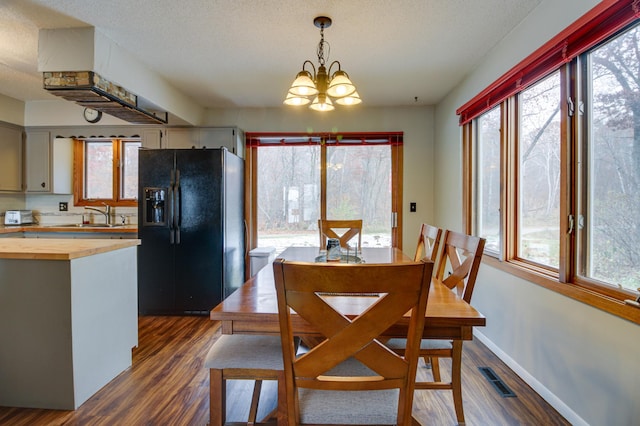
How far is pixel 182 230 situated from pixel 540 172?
309 cm

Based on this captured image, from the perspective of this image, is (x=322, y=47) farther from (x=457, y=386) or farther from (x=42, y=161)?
(x=42, y=161)

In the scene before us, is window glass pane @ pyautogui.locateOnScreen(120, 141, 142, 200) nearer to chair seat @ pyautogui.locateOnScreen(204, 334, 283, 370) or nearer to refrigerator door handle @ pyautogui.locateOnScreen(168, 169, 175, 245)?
refrigerator door handle @ pyautogui.locateOnScreen(168, 169, 175, 245)

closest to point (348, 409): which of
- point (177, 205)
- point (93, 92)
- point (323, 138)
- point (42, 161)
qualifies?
point (93, 92)

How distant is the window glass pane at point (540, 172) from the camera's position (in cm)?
199

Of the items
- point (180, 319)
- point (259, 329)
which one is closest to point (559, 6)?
point (259, 329)

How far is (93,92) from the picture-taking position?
7.95 ft

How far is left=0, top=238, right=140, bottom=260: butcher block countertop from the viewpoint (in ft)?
5.86

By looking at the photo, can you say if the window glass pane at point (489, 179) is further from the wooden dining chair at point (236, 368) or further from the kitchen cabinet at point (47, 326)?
the kitchen cabinet at point (47, 326)

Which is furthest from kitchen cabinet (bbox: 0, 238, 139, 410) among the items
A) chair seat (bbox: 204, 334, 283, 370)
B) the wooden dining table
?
the wooden dining table

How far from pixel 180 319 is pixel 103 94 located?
83.7 inches

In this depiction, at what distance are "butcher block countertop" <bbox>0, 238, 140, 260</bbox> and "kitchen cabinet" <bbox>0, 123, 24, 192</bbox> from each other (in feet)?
7.61

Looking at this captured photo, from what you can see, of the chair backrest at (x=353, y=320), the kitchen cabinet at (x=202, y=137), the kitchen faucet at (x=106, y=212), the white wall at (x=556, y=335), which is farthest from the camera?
the kitchen faucet at (x=106, y=212)

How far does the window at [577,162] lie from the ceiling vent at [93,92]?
2.90 m

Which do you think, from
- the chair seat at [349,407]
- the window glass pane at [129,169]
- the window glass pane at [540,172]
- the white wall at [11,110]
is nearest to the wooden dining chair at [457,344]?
the chair seat at [349,407]
